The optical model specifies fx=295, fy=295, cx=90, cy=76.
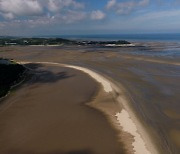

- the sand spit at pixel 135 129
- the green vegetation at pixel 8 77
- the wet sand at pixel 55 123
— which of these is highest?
the green vegetation at pixel 8 77

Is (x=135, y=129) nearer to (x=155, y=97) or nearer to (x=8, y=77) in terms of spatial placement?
(x=155, y=97)

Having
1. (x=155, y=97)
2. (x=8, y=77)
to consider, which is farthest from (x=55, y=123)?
(x=8, y=77)

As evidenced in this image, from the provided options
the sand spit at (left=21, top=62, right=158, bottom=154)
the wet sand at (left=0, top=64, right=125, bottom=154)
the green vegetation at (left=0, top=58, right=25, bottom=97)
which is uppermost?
the green vegetation at (left=0, top=58, right=25, bottom=97)

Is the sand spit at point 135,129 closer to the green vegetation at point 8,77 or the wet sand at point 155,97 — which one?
the wet sand at point 155,97

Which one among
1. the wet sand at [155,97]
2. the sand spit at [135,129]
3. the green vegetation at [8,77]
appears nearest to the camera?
the sand spit at [135,129]

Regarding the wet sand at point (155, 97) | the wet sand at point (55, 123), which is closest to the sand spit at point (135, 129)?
the wet sand at point (155, 97)

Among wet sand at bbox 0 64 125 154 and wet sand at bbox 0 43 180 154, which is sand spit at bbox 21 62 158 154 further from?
wet sand at bbox 0 64 125 154

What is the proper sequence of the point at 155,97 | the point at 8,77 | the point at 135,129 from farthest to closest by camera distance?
the point at 8,77
the point at 155,97
the point at 135,129

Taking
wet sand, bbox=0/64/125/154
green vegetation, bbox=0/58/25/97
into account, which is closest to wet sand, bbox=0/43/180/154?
wet sand, bbox=0/64/125/154

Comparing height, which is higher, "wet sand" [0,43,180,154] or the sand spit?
the sand spit
